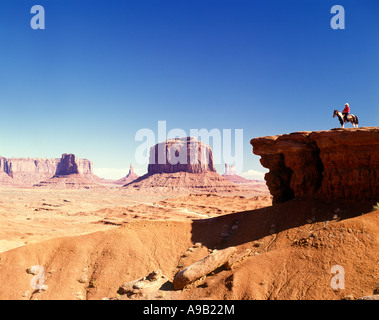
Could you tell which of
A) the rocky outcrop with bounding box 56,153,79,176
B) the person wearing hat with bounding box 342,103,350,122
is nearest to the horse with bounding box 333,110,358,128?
the person wearing hat with bounding box 342,103,350,122

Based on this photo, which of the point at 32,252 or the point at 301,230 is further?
the point at 32,252

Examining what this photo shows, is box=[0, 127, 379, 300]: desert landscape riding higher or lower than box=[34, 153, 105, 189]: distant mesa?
higher

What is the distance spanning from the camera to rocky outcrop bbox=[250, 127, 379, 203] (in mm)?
13312

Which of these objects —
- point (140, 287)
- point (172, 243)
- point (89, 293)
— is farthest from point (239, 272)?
point (89, 293)

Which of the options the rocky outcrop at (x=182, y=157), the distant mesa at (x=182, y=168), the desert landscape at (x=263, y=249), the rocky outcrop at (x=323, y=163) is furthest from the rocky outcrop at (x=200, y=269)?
the rocky outcrop at (x=182, y=157)

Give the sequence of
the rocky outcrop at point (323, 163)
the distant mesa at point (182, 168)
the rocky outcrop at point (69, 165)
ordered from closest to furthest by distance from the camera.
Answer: the rocky outcrop at point (323, 163)
the distant mesa at point (182, 168)
the rocky outcrop at point (69, 165)

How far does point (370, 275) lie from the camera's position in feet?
28.2

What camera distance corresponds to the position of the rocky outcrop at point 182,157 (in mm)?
131750

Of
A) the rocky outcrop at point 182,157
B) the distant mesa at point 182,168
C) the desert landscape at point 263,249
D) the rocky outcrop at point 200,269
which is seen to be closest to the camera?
the desert landscape at point 263,249

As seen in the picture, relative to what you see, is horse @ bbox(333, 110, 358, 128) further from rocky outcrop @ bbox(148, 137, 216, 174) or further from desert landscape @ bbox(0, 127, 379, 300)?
rocky outcrop @ bbox(148, 137, 216, 174)

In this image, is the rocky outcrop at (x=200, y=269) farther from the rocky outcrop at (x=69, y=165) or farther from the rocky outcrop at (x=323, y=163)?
the rocky outcrop at (x=69, y=165)

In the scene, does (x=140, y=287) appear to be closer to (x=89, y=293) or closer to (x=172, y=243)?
(x=89, y=293)

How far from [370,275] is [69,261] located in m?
14.9

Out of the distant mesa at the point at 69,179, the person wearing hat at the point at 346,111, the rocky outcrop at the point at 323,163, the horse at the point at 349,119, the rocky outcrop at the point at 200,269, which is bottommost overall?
the distant mesa at the point at 69,179
